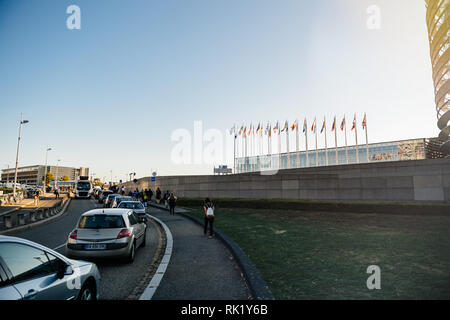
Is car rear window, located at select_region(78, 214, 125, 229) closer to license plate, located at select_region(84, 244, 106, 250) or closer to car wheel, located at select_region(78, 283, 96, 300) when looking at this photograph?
license plate, located at select_region(84, 244, 106, 250)

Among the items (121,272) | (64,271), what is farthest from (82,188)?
(64,271)

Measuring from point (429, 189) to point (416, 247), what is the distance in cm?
1317

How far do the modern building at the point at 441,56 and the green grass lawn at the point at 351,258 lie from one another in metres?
21.8

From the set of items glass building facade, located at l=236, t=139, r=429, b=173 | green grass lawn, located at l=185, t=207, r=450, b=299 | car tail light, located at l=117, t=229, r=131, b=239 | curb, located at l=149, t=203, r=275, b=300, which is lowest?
green grass lawn, located at l=185, t=207, r=450, b=299

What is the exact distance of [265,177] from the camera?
2628 cm

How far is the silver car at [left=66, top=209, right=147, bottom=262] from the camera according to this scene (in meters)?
6.68

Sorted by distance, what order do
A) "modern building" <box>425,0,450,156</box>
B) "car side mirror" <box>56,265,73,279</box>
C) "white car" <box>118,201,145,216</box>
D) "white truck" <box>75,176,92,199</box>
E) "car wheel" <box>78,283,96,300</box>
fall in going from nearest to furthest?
"car side mirror" <box>56,265,73,279</box> → "car wheel" <box>78,283,96,300</box> → "white car" <box>118,201,145,216</box> → "modern building" <box>425,0,450,156</box> → "white truck" <box>75,176,92,199</box>

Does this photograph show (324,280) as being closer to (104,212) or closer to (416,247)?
(416,247)

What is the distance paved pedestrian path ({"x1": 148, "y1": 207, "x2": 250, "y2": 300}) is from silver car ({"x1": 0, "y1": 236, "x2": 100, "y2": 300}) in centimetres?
148

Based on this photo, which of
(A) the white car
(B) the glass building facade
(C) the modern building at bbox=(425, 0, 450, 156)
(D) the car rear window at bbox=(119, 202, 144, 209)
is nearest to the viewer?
(A) the white car

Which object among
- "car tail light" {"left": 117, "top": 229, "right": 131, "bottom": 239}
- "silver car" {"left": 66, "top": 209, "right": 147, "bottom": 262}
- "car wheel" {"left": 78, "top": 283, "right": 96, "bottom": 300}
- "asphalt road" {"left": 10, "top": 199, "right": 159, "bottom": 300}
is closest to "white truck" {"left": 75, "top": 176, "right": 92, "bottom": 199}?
"asphalt road" {"left": 10, "top": 199, "right": 159, "bottom": 300}

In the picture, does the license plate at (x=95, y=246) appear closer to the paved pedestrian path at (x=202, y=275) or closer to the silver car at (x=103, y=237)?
the silver car at (x=103, y=237)

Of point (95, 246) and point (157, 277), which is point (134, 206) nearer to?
point (95, 246)

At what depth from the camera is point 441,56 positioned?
97.1 feet
